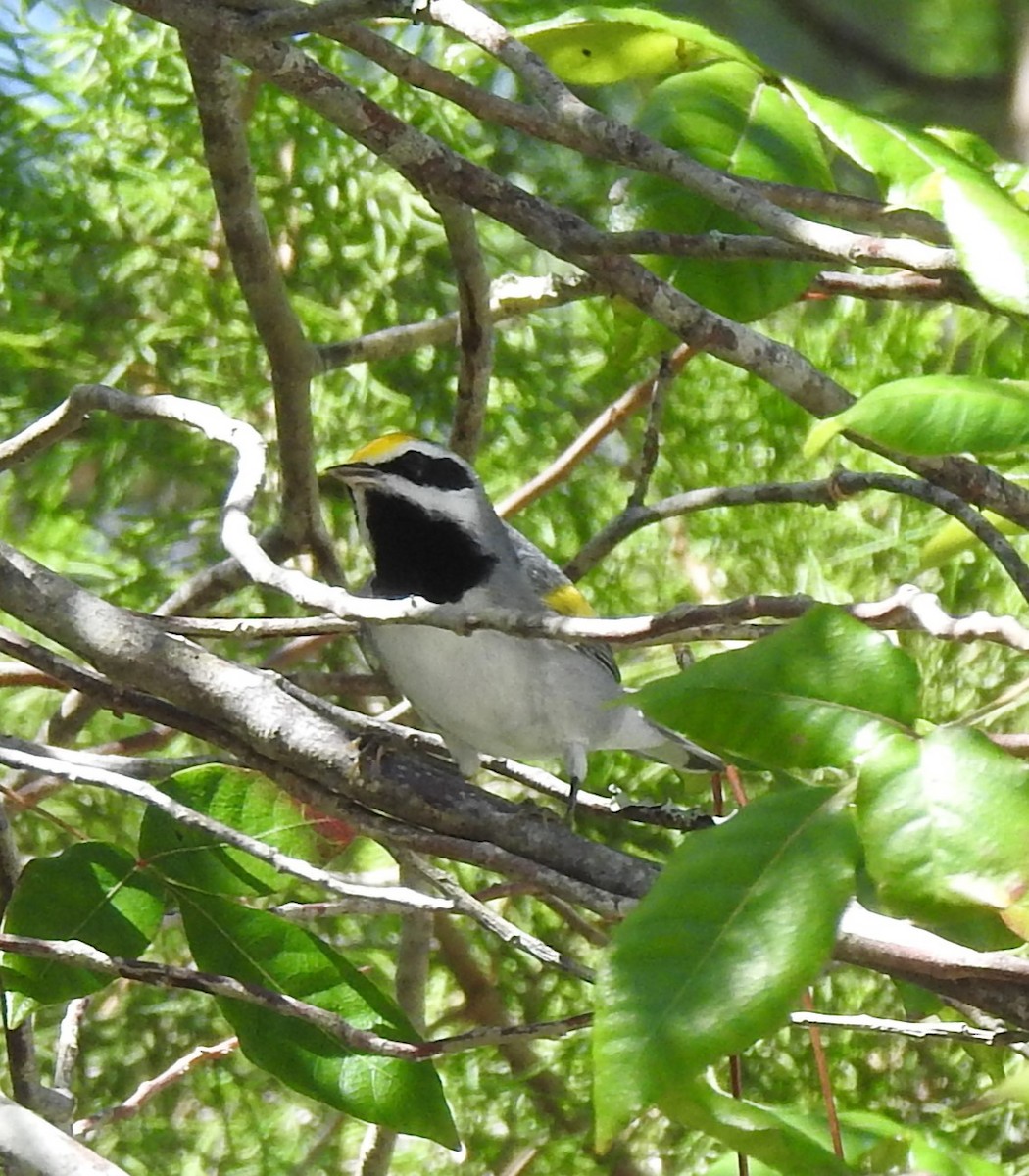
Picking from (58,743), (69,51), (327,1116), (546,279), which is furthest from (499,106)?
(327,1116)

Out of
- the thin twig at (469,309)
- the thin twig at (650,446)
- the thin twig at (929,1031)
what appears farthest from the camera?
the thin twig at (469,309)

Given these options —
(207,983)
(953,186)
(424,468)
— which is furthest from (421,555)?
(953,186)

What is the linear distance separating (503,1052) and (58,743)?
1.81 ft

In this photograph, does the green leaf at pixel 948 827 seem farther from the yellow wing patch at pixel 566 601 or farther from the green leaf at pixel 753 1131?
the yellow wing patch at pixel 566 601

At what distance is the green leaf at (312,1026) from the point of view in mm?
809

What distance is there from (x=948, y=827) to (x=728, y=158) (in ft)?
1.81

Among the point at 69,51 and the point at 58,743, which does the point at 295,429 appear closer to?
the point at 58,743

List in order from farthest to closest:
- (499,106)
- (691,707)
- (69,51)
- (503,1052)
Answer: (69,51), (503,1052), (499,106), (691,707)

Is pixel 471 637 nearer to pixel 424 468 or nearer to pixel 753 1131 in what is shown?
pixel 424 468

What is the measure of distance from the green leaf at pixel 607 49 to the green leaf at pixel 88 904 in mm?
544

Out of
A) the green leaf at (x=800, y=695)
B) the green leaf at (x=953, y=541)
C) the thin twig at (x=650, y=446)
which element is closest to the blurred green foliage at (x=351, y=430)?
the thin twig at (x=650, y=446)

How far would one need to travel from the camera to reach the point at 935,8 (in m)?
3.23

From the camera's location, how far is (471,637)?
4.34 ft

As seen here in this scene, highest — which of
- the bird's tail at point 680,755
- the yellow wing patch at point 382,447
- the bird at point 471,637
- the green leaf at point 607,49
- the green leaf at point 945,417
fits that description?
the green leaf at point 607,49
